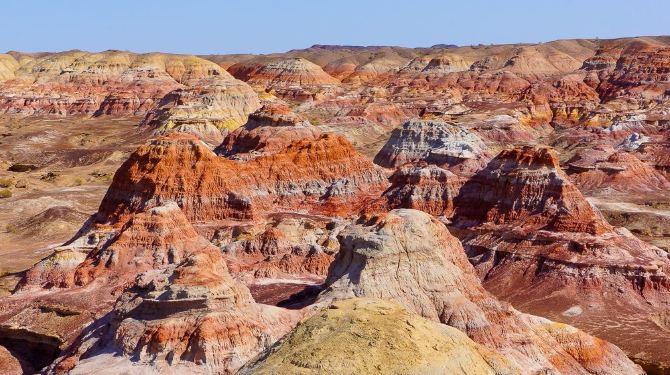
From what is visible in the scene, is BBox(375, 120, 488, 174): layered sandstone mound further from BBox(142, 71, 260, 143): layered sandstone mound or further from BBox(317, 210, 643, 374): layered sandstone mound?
BBox(317, 210, 643, 374): layered sandstone mound

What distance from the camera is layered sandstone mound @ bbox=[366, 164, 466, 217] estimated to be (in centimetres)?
6919

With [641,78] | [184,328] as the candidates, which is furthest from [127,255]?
[641,78]

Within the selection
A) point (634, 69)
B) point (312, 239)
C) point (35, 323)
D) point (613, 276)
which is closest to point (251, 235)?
point (312, 239)

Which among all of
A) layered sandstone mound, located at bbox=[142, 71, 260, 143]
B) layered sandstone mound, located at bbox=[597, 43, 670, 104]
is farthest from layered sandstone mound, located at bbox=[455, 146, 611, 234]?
layered sandstone mound, located at bbox=[597, 43, 670, 104]

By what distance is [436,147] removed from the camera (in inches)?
3748

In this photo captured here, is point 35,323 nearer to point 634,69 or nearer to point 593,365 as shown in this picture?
point 593,365

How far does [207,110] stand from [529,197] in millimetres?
95432

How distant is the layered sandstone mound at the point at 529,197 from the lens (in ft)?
196

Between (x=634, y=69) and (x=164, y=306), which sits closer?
(x=164, y=306)

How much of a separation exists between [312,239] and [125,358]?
29.7m

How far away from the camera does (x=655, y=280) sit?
54.6m

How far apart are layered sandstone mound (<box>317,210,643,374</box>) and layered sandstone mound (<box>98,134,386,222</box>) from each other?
90.9 feet

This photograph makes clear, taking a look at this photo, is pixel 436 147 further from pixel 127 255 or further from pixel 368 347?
pixel 368 347

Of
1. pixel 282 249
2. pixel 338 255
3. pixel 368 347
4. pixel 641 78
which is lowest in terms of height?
pixel 282 249
